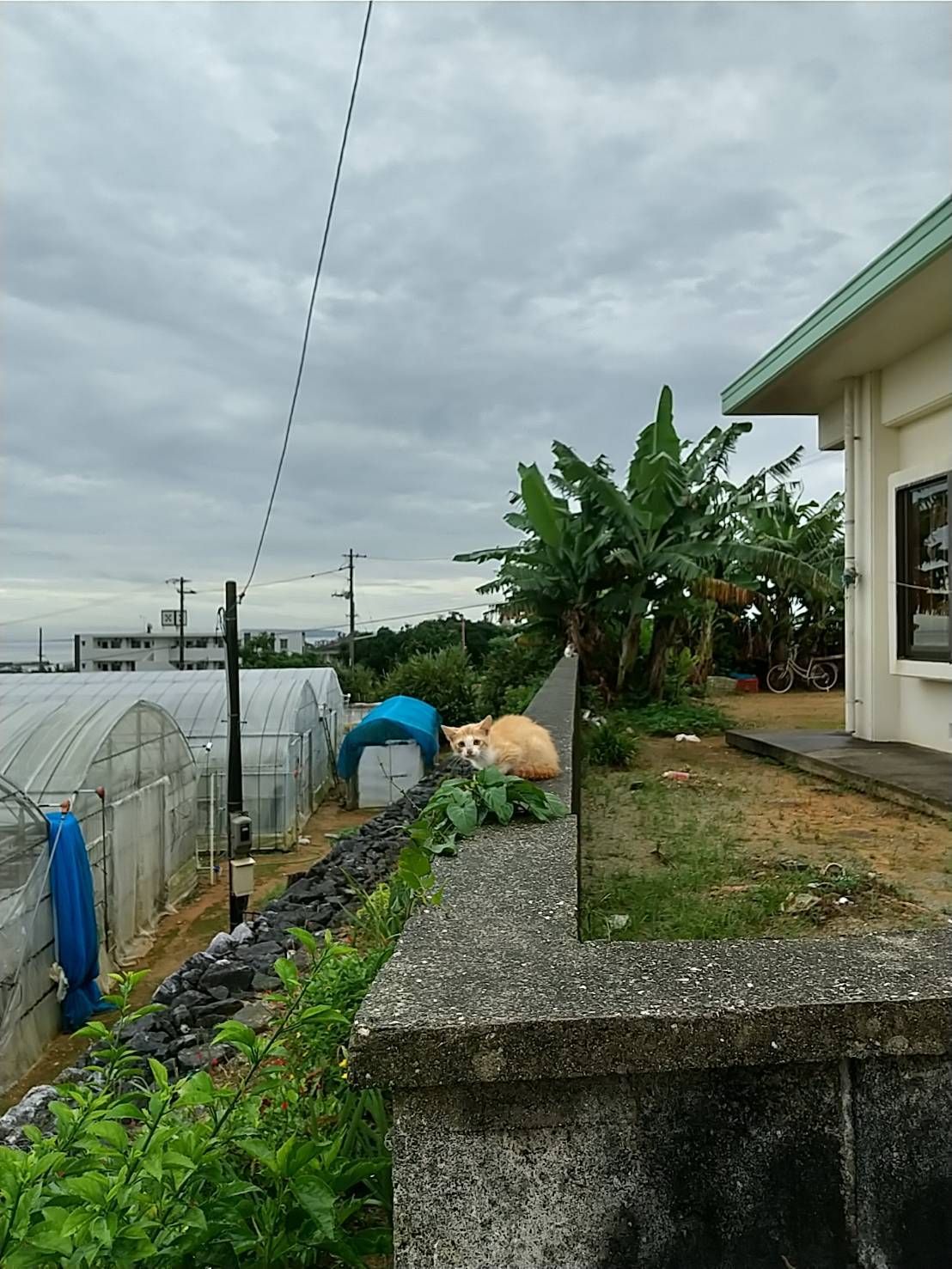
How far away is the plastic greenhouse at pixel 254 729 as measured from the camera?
17.2 metres

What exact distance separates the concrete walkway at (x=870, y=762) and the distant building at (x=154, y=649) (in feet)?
121

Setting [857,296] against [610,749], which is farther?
[610,749]

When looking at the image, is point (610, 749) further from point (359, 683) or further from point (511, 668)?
point (359, 683)

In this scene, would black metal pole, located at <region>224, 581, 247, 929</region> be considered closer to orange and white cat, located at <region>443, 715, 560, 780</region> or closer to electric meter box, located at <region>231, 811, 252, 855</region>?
electric meter box, located at <region>231, 811, 252, 855</region>

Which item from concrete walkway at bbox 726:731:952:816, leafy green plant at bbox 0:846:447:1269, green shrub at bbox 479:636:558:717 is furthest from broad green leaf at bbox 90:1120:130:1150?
green shrub at bbox 479:636:558:717

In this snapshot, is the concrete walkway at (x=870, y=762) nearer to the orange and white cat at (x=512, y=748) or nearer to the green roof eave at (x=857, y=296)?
the orange and white cat at (x=512, y=748)

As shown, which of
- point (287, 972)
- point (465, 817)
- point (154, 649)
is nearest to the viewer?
point (287, 972)

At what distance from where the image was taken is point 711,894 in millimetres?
3576

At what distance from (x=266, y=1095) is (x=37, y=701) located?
14204 mm

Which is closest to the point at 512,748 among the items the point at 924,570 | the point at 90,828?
the point at 924,570

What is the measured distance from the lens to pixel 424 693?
23.1 m

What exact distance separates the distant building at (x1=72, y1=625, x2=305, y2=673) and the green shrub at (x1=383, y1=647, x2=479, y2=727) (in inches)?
818

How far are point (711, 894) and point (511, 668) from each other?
40.4 feet

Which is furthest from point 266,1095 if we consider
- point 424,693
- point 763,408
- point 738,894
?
point 424,693
